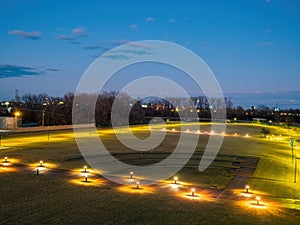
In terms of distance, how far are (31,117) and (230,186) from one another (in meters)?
59.4

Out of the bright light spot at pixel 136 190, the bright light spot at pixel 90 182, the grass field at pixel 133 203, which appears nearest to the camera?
the grass field at pixel 133 203

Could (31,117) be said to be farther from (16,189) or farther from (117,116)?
(16,189)

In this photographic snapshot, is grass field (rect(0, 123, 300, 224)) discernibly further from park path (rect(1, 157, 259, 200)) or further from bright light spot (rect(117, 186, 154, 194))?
park path (rect(1, 157, 259, 200))

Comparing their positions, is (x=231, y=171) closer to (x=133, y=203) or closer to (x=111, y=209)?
(x=133, y=203)

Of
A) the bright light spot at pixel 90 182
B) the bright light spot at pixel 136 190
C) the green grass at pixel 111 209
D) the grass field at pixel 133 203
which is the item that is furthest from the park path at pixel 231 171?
the green grass at pixel 111 209

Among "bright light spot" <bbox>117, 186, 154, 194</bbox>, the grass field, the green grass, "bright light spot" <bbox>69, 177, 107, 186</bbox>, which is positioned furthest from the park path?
the green grass

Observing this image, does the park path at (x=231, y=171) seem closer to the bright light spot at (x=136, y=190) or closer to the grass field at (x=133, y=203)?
the grass field at (x=133, y=203)

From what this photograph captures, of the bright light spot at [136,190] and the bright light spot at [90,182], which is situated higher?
the bright light spot at [90,182]

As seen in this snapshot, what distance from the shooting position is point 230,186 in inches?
720

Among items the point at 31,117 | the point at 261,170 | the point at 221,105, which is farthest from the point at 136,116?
the point at 221,105

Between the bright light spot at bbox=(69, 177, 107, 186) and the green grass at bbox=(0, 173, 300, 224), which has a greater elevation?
the bright light spot at bbox=(69, 177, 107, 186)

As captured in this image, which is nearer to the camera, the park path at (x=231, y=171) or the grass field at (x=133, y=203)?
the grass field at (x=133, y=203)

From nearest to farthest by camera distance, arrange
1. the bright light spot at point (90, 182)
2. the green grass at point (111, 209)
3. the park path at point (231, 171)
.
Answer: the green grass at point (111, 209)
the park path at point (231, 171)
the bright light spot at point (90, 182)

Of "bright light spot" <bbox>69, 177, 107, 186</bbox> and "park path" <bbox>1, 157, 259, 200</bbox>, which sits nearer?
"park path" <bbox>1, 157, 259, 200</bbox>
